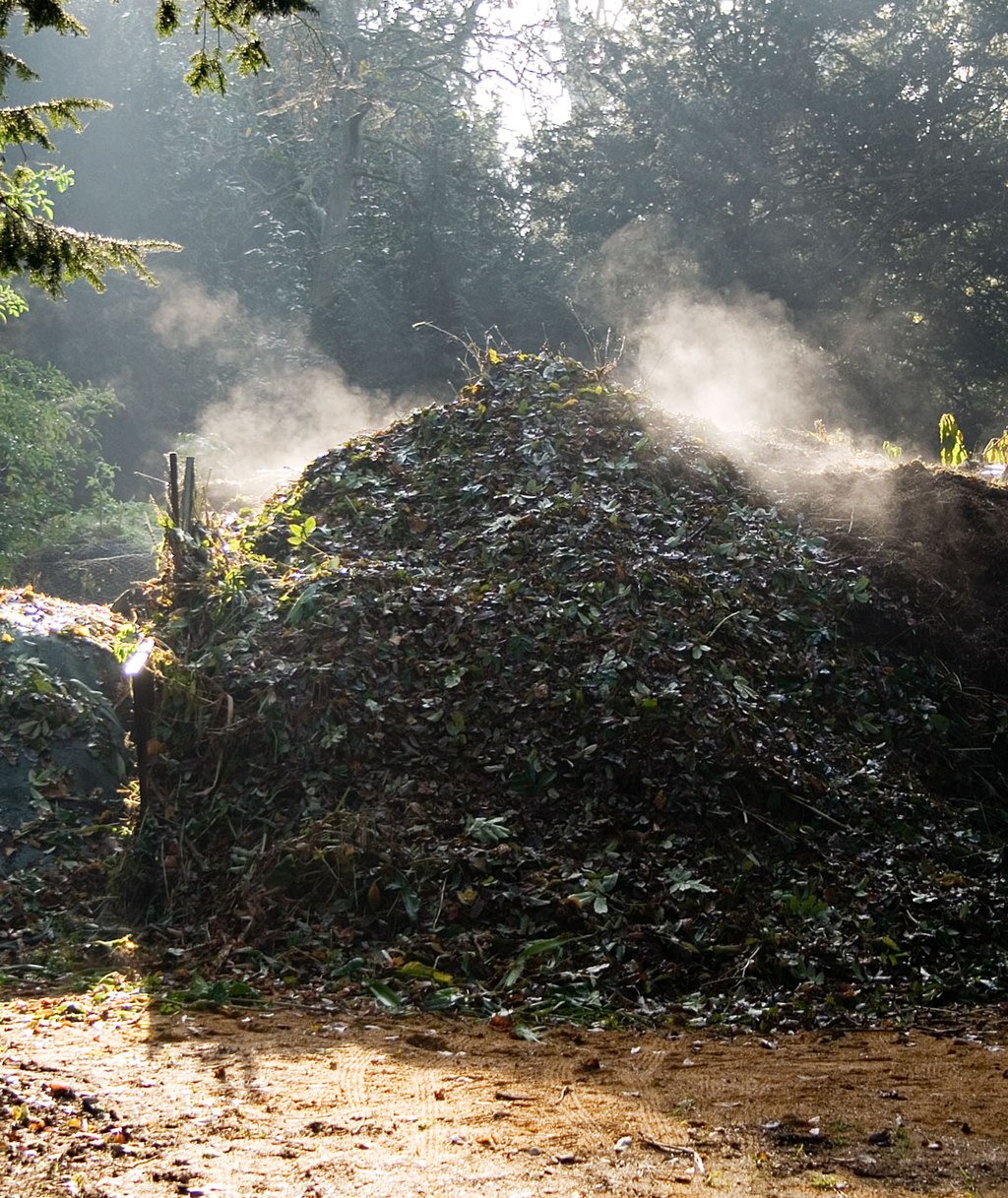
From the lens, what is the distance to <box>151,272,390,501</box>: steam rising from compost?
18.7m

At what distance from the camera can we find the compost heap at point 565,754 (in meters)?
4.89

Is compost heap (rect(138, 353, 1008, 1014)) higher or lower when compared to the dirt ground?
higher

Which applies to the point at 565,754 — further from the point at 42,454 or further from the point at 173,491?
the point at 42,454

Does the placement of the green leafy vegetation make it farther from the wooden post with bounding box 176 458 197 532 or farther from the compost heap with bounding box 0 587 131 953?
the wooden post with bounding box 176 458 197 532

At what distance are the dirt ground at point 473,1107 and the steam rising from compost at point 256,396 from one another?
13.9 meters

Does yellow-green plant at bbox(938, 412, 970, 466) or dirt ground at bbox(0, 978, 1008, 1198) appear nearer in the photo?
dirt ground at bbox(0, 978, 1008, 1198)

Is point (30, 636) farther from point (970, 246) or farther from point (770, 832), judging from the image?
point (970, 246)

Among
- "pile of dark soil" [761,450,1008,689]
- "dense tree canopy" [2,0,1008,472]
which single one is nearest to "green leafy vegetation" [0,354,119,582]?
"dense tree canopy" [2,0,1008,472]

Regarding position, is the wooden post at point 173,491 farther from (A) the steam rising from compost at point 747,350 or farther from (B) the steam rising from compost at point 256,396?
(A) the steam rising from compost at point 747,350

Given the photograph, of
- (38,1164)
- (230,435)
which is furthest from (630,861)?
(230,435)

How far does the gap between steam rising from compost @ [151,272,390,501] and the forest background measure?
0.17 ft

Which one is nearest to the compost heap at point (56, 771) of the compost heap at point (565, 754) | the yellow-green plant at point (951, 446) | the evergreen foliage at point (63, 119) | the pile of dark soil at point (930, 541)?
the compost heap at point (565, 754)

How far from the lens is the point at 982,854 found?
5492mm

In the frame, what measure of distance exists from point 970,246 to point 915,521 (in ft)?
42.5
